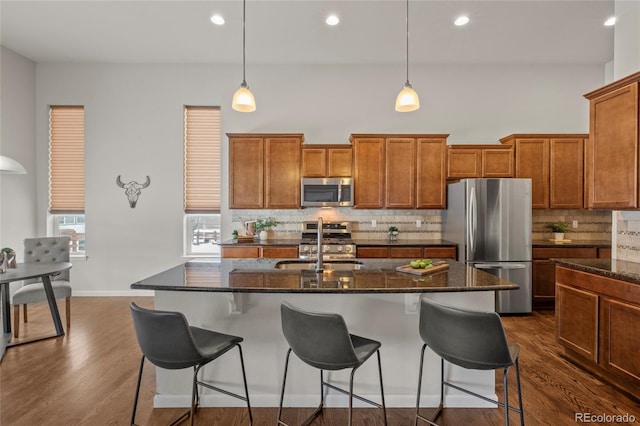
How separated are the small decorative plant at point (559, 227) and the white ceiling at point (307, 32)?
2.57 meters

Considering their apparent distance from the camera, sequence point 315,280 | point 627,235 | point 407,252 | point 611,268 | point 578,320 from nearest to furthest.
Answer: point 315,280 < point 611,268 < point 578,320 < point 627,235 < point 407,252

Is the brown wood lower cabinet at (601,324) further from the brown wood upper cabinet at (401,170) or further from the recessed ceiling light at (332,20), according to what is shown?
the recessed ceiling light at (332,20)

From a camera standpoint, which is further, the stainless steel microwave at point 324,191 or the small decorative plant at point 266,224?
the small decorative plant at point 266,224

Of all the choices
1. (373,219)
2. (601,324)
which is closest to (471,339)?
(601,324)

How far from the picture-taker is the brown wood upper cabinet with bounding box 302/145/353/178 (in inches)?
187

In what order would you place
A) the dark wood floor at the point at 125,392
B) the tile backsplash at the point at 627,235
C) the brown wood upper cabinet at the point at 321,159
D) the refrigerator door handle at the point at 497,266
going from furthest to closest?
the brown wood upper cabinet at the point at 321,159 < the refrigerator door handle at the point at 497,266 < the tile backsplash at the point at 627,235 < the dark wood floor at the point at 125,392

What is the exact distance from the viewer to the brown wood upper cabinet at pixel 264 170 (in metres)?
4.70

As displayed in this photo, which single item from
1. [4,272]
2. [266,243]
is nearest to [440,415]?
[266,243]

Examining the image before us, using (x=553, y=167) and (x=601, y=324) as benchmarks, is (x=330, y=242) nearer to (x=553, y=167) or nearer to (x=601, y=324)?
(x=601, y=324)

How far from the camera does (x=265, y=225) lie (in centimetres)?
495

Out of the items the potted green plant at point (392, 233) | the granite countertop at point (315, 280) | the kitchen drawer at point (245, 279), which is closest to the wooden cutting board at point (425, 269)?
the granite countertop at point (315, 280)

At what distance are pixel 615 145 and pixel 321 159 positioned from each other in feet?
10.8

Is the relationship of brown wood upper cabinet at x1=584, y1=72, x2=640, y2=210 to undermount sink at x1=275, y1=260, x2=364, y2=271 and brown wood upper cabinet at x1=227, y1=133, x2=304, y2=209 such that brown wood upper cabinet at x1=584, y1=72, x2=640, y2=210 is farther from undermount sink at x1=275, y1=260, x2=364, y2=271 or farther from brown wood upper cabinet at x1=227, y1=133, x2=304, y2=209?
brown wood upper cabinet at x1=227, y1=133, x2=304, y2=209

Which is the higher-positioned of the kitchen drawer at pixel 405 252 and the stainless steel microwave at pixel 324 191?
the stainless steel microwave at pixel 324 191
